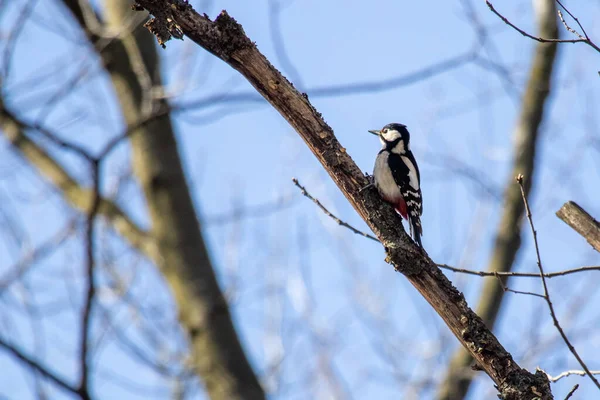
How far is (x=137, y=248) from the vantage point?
7.12 m

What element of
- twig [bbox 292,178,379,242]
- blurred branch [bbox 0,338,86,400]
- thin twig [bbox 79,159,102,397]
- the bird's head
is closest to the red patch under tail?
the bird's head

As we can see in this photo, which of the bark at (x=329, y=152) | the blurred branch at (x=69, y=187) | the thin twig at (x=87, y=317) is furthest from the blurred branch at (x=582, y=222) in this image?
the blurred branch at (x=69, y=187)

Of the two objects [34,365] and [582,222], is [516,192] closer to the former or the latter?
[582,222]

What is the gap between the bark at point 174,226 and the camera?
249 inches

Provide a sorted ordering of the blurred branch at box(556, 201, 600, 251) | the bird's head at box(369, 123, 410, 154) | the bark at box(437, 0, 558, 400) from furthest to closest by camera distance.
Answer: the bark at box(437, 0, 558, 400) < the bird's head at box(369, 123, 410, 154) < the blurred branch at box(556, 201, 600, 251)

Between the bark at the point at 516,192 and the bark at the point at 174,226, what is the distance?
1850mm

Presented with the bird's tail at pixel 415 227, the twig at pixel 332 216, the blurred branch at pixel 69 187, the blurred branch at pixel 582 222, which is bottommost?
the blurred branch at pixel 582 222

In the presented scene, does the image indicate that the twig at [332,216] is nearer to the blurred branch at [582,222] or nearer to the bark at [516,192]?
the blurred branch at [582,222]

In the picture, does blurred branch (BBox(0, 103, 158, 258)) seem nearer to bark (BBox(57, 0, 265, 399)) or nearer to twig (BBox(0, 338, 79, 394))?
bark (BBox(57, 0, 265, 399))

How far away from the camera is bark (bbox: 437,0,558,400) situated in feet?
22.8

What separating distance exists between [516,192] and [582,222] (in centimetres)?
378

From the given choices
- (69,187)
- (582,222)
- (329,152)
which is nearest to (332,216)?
(329,152)

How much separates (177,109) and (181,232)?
172cm

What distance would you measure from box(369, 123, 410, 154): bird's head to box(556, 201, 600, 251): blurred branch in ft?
8.03
